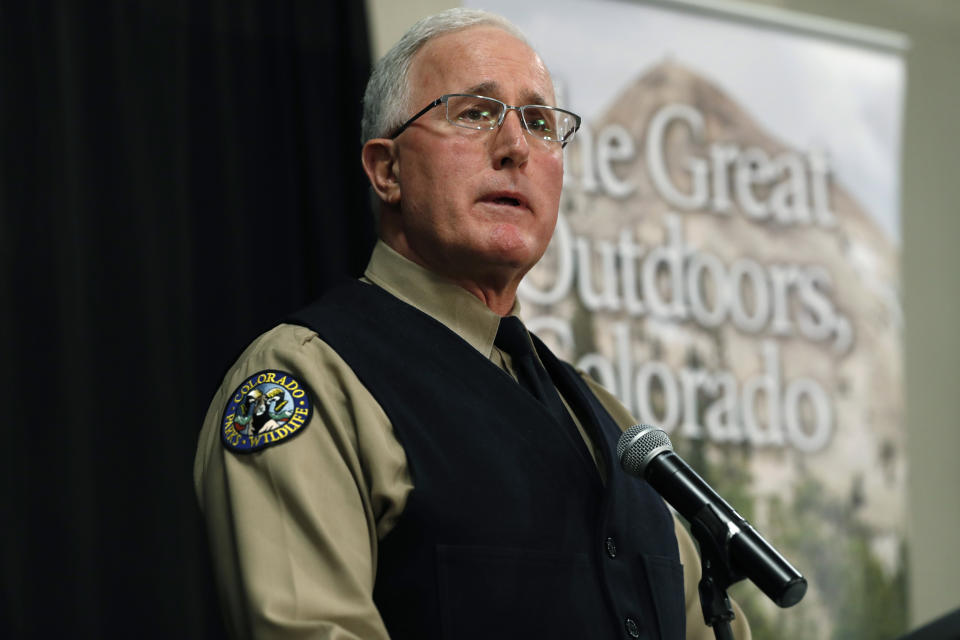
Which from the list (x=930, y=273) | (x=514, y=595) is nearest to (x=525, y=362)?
(x=514, y=595)

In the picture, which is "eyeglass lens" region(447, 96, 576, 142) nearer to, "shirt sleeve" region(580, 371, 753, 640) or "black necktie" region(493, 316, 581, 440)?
"black necktie" region(493, 316, 581, 440)

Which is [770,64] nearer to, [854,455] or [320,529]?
[854,455]

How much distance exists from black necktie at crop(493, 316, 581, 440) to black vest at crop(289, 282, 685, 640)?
0.06 metres

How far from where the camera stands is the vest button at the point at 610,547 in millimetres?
1369

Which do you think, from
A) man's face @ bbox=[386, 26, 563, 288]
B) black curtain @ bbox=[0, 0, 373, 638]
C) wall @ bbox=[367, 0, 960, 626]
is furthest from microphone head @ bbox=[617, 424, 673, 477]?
wall @ bbox=[367, 0, 960, 626]

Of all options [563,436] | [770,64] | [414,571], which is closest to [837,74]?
[770,64]

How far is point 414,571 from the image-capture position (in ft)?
4.13

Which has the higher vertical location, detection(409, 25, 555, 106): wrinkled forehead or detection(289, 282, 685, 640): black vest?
detection(409, 25, 555, 106): wrinkled forehead

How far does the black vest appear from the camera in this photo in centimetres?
126

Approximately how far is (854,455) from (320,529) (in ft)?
8.56

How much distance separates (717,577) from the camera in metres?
1.16

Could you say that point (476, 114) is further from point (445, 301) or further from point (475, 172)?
point (445, 301)

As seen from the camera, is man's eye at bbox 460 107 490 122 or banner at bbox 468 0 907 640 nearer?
man's eye at bbox 460 107 490 122

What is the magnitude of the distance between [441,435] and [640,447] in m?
0.22
